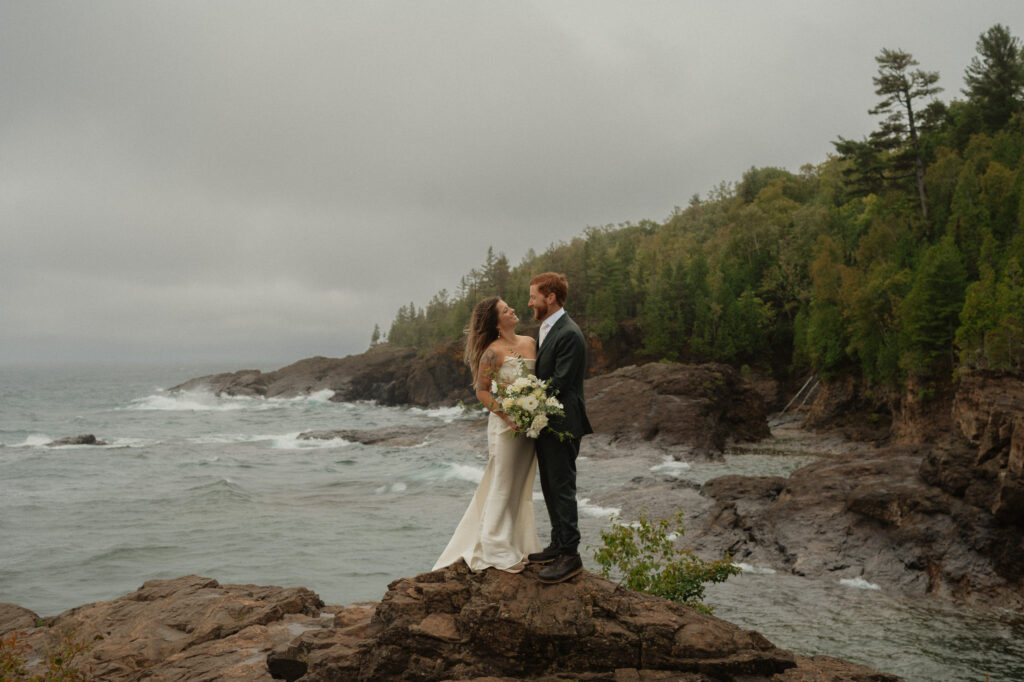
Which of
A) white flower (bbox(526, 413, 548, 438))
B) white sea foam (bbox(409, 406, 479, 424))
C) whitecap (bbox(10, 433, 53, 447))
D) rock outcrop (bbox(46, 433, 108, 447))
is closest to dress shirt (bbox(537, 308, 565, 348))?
white flower (bbox(526, 413, 548, 438))

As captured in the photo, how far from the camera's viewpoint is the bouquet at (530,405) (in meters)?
5.93

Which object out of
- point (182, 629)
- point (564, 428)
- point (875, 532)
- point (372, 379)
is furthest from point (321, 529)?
point (372, 379)

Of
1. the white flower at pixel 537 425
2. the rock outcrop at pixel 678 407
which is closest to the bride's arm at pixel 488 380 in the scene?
the white flower at pixel 537 425

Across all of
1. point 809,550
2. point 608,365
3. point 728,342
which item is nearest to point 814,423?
point 728,342

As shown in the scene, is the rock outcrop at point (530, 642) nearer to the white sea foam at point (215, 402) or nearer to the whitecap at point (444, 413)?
the whitecap at point (444, 413)

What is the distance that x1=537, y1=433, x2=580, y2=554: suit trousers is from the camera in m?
6.21

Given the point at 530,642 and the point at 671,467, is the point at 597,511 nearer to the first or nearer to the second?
the point at 671,467

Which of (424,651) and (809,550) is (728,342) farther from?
(424,651)

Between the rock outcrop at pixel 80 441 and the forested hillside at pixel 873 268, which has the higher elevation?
the forested hillside at pixel 873 268

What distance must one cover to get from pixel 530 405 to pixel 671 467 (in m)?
27.8

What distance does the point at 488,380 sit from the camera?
642 cm

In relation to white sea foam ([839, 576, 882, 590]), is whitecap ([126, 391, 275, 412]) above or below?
above

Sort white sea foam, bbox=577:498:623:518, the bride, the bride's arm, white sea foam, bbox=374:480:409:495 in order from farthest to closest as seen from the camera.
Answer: white sea foam, bbox=374:480:409:495 < white sea foam, bbox=577:498:623:518 < the bride < the bride's arm

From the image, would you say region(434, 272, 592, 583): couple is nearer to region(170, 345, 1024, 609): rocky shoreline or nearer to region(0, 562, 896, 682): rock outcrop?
region(0, 562, 896, 682): rock outcrop
